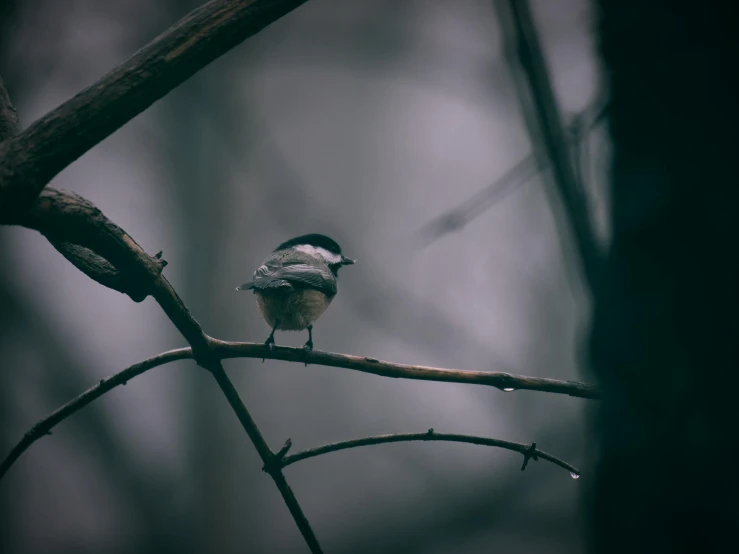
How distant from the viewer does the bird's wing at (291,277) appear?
9.46 ft

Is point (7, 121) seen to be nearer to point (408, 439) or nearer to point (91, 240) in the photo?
point (91, 240)

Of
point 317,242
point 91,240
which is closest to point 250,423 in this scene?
point 91,240

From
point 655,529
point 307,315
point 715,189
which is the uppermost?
point 307,315

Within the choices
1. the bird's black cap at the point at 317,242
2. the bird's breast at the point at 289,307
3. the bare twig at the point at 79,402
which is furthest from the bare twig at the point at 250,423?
the bird's black cap at the point at 317,242

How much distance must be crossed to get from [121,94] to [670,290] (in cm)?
116

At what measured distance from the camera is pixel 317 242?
377 centimetres

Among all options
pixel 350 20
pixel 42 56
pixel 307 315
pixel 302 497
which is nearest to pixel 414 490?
pixel 302 497

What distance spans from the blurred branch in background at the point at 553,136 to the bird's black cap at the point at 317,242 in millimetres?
2876

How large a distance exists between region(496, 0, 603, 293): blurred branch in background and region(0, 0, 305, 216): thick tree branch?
0.61 m

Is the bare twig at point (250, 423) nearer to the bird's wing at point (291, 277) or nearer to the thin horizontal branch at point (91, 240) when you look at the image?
the thin horizontal branch at point (91, 240)

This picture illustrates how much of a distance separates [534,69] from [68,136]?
0.88 m

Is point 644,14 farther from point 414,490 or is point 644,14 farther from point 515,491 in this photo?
point 414,490

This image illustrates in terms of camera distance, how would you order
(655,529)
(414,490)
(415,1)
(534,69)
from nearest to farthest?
(534,69) < (655,529) < (415,1) < (414,490)

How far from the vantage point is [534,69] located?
0.87m
